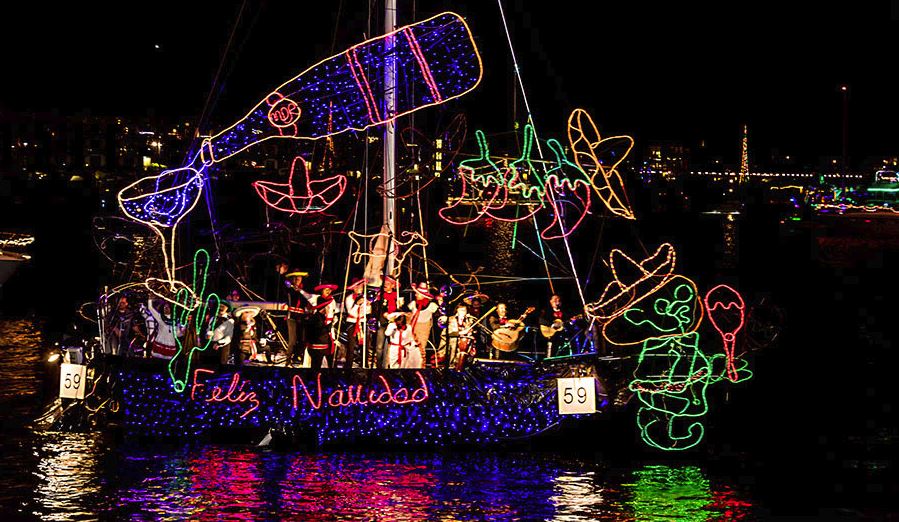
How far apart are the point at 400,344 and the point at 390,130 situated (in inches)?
117

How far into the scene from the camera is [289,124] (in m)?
16.0

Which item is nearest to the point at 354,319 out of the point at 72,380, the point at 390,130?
the point at 390,130

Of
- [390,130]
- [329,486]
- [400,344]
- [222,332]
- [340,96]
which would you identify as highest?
[340,96]

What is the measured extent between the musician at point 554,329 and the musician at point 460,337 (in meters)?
0.97

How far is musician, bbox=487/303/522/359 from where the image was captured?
55.4ft

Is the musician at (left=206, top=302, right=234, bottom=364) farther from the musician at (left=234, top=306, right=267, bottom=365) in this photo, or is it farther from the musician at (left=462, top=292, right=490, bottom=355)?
the musician at (left=462, top=292, right=490, bottom=355)

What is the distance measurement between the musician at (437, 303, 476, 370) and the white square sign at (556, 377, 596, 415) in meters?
1.44

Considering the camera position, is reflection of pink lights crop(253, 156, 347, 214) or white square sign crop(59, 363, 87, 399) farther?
white square sign crop(59, 363, 87, 399)

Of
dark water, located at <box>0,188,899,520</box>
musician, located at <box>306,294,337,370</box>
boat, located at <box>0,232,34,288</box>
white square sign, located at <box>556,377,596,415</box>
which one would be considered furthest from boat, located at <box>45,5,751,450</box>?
boat, located at <box>0,232,34,288</box>

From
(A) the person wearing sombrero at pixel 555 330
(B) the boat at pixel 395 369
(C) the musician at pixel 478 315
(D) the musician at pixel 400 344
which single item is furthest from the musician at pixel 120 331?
(A) the person wearing sombrero at pixel 555 330

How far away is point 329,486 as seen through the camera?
14805 mm

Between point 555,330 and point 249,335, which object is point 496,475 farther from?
point 249,335

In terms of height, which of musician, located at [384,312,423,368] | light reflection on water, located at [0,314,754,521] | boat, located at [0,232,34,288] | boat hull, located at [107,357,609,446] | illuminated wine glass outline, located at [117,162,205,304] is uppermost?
boat, located at [0,232,34,288]

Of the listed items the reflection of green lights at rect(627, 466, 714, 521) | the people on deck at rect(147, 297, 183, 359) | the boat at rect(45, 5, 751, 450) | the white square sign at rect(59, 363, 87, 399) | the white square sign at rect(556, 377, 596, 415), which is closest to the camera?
the reflection of green lights at rect(627, 466, 714, 521)
